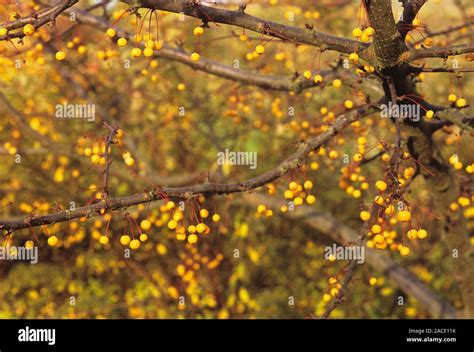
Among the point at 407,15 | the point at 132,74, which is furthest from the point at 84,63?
the point at 407,15

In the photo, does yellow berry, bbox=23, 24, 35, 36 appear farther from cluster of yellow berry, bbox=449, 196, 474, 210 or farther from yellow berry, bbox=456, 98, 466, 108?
cluster of yellow berry, bbox=449, 196, 474, 210

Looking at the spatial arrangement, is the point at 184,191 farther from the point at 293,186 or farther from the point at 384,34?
the point at 384,34

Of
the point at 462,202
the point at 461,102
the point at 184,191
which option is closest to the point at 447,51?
the point at 461,102

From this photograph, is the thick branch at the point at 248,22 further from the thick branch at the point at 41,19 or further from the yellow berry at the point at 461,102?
the yellow berry at the point at 461,102

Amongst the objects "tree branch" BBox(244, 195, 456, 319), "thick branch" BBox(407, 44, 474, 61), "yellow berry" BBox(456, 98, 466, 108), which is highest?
"thick branch" BBox(407, 44, 474, 61)

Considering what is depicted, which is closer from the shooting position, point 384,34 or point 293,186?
point 384,34

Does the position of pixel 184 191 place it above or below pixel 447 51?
below

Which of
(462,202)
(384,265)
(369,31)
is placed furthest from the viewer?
(384,265)

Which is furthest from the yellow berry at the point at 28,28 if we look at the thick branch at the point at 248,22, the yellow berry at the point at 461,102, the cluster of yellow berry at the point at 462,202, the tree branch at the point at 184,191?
the cluster of yellow berry at the point at 462,202

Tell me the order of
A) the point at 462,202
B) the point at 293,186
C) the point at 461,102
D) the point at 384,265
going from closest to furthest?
the point at 461,102 < the point at 293,186 < the point at 462,202 < the point at 384,265

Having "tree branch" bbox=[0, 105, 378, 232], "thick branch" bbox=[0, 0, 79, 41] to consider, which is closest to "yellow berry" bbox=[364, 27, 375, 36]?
"tree branch" bbox=[0, 105, 378, 232]

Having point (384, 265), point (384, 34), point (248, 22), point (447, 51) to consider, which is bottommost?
point (384, 265)
